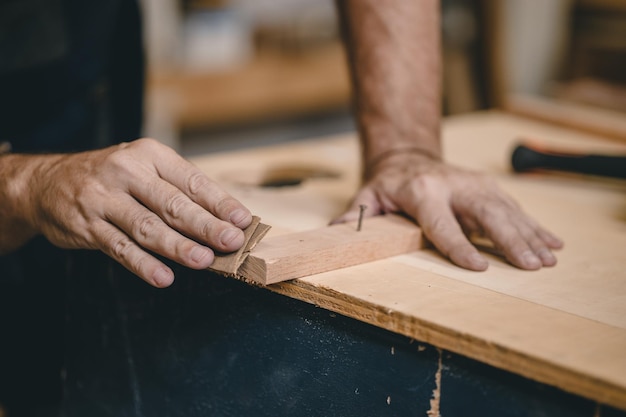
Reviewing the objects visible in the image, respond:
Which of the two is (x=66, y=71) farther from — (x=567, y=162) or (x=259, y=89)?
(x=259, y=89)

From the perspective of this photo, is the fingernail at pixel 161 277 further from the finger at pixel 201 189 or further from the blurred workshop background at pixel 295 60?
the blurred workshop background at pixel 295 60

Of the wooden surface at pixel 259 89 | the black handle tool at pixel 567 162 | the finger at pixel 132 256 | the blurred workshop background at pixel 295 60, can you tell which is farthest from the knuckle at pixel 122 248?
the wooden surface at pixel 259 89

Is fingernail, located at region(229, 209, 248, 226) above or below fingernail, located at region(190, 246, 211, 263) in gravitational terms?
above

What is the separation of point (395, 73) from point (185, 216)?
1.79 ft

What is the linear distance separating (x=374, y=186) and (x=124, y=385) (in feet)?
1.50

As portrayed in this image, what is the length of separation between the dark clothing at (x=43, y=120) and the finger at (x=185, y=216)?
0.52 metres

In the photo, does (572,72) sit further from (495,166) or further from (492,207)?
(492,207)

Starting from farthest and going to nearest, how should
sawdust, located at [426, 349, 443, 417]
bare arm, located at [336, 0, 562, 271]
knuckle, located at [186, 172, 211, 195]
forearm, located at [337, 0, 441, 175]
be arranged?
forearm, located at [337, 0, 441, 175]
bare arm, located at [336, 0, 562, 271]
knuckle, located at [186, 172, 211, 195]
sawdust, located at [426, 349, 443, 417]

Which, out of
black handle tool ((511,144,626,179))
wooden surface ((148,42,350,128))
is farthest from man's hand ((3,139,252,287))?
wooden surface ((148,42,350,128))

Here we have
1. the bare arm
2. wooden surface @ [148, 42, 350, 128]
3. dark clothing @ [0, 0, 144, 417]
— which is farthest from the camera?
wooden surface @ [148, 42, 350, 128]

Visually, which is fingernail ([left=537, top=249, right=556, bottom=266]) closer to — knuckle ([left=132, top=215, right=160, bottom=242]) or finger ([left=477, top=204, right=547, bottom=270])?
finger ([left=477, top=204, right=547, bottom=270])

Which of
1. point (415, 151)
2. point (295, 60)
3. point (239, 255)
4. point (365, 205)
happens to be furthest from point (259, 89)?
point (239, 255)

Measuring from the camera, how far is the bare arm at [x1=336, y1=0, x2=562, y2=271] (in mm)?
915

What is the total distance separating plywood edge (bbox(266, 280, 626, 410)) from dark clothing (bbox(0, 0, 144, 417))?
64cm
